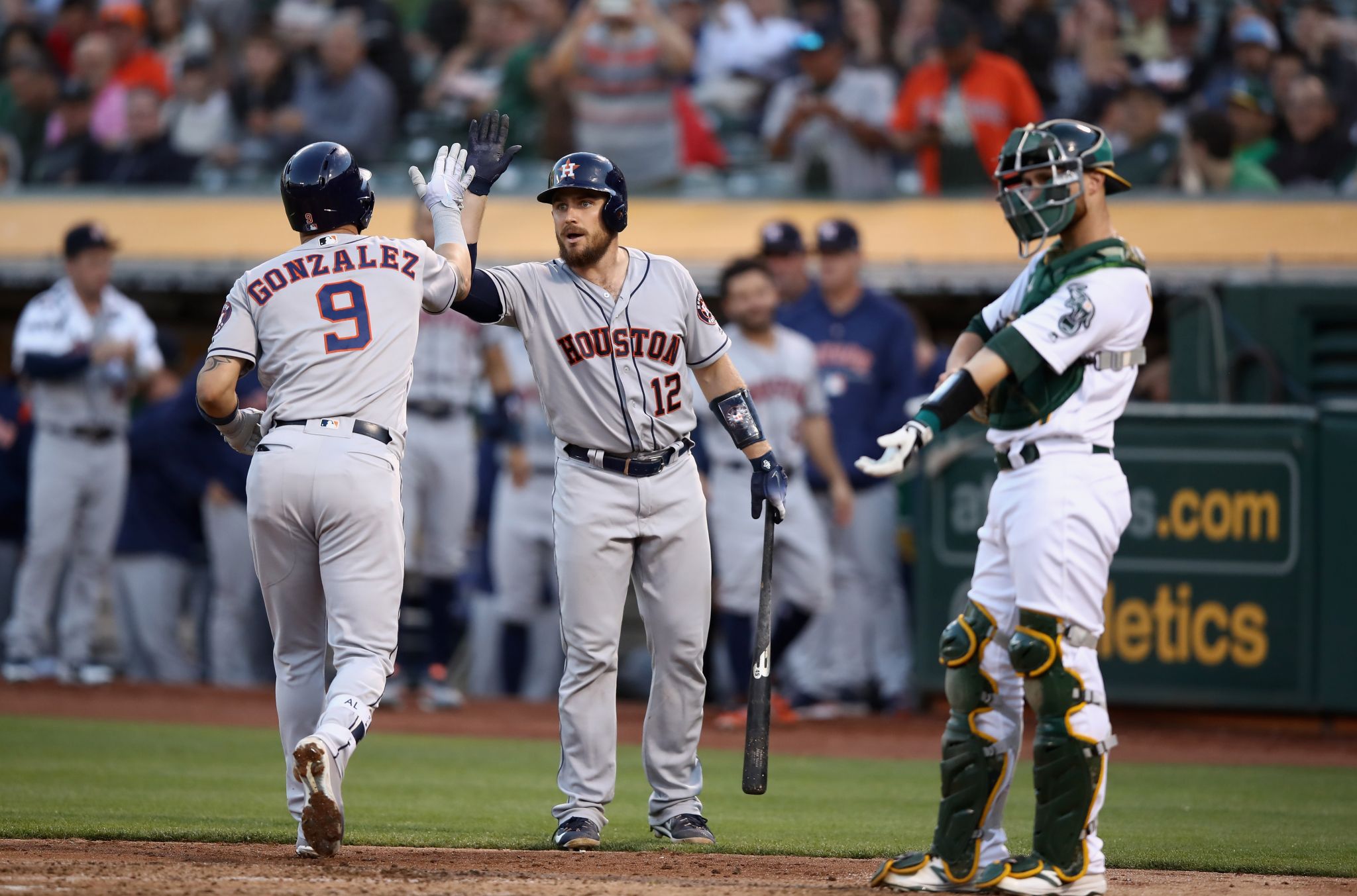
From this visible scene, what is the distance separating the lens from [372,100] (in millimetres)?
14125

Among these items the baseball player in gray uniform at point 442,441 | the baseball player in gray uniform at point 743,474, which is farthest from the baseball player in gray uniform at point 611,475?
the baseball player in gray uniform at point 442,441

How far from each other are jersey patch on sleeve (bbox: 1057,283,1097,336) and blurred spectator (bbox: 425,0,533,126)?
406 inches

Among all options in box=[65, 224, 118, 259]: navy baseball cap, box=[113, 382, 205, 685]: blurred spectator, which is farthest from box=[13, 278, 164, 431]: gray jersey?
box=[113, 382, 205, 685]: blurred spectator

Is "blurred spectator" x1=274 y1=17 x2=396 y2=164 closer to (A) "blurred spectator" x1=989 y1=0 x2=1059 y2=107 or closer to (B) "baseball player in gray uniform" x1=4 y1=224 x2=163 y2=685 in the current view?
(B) "baseball player in gray uniform" x1=4 y1=224 x2=163 y2=685

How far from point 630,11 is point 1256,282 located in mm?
4696

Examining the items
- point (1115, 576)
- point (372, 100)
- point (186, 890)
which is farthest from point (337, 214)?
point (372, 100)

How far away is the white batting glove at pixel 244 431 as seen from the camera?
5.50 meters

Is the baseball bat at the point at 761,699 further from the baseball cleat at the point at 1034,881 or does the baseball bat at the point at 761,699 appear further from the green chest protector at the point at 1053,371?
the green chest protector at the point at 1053,371

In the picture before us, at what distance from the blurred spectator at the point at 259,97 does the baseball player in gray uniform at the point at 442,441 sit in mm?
5125

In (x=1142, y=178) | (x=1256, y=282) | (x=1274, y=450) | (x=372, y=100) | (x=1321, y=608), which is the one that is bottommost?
(x=1321, y=608)

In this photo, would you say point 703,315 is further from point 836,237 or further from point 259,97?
point 259,97

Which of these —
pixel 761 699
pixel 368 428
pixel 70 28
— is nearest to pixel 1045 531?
pixel 761 699

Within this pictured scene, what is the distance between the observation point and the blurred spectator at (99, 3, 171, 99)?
15344 mm

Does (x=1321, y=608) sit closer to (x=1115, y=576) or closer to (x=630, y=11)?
(x=1115, y=576)
